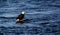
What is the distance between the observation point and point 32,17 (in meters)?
7.25

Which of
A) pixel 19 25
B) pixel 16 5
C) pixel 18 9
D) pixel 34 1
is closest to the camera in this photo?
pixel 19 25

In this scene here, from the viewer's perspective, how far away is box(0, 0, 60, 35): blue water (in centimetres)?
596

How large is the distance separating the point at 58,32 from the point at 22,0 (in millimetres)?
4370

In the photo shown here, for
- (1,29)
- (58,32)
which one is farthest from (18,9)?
(58,32)

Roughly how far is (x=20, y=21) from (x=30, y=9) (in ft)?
6.47

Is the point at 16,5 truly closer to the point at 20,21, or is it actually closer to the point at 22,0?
the point at 22,0

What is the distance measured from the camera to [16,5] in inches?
356

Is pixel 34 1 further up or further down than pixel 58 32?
further up

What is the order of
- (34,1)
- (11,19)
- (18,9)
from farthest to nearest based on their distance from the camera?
1. (34,1)
2. (18,9)
3. (11,19)

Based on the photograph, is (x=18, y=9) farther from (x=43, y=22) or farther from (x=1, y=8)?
(x=43, y=22)

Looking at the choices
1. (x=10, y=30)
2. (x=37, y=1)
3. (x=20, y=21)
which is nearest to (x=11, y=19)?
(x=20, y=21)

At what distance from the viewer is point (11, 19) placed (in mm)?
7102

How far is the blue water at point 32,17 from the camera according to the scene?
5.96 m

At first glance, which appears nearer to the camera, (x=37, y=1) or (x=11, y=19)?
(x=11, y=19)
